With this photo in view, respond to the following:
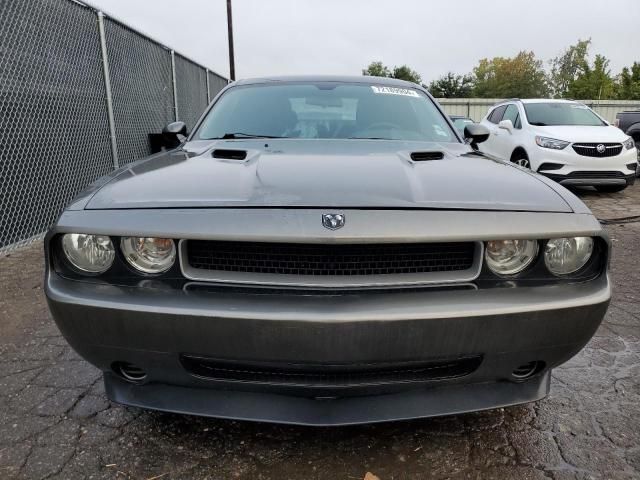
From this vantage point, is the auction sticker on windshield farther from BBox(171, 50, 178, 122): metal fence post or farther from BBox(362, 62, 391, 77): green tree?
BBox(362, 62, 391, 77): green tree

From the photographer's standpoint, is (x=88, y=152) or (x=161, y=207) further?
(x=88, y=152)

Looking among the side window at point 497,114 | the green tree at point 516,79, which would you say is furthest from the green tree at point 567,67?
the side window at point 497,114

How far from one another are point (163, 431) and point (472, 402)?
47.4 inches

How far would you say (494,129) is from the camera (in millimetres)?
9312

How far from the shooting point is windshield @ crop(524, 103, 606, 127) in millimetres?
8336

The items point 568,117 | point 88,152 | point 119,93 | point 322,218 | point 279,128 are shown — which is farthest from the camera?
point 568,117

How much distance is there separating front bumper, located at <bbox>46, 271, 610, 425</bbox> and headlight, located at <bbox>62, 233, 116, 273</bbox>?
0.22 feet

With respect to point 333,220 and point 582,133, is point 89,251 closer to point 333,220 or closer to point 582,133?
point 333,220

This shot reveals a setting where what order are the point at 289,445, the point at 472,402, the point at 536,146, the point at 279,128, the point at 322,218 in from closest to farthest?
the point at 322,218
the point at 472,402
the point at 289,445
the point at 279,128
the point at 536,146

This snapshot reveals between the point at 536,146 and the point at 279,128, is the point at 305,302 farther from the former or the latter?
the point at 536,146

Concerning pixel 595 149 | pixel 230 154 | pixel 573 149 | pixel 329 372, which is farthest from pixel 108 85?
pixel 595 149

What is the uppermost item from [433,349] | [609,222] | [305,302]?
[305,302]

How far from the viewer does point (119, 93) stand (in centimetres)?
668

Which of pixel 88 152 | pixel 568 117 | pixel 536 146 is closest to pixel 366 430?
pixel 88 152
